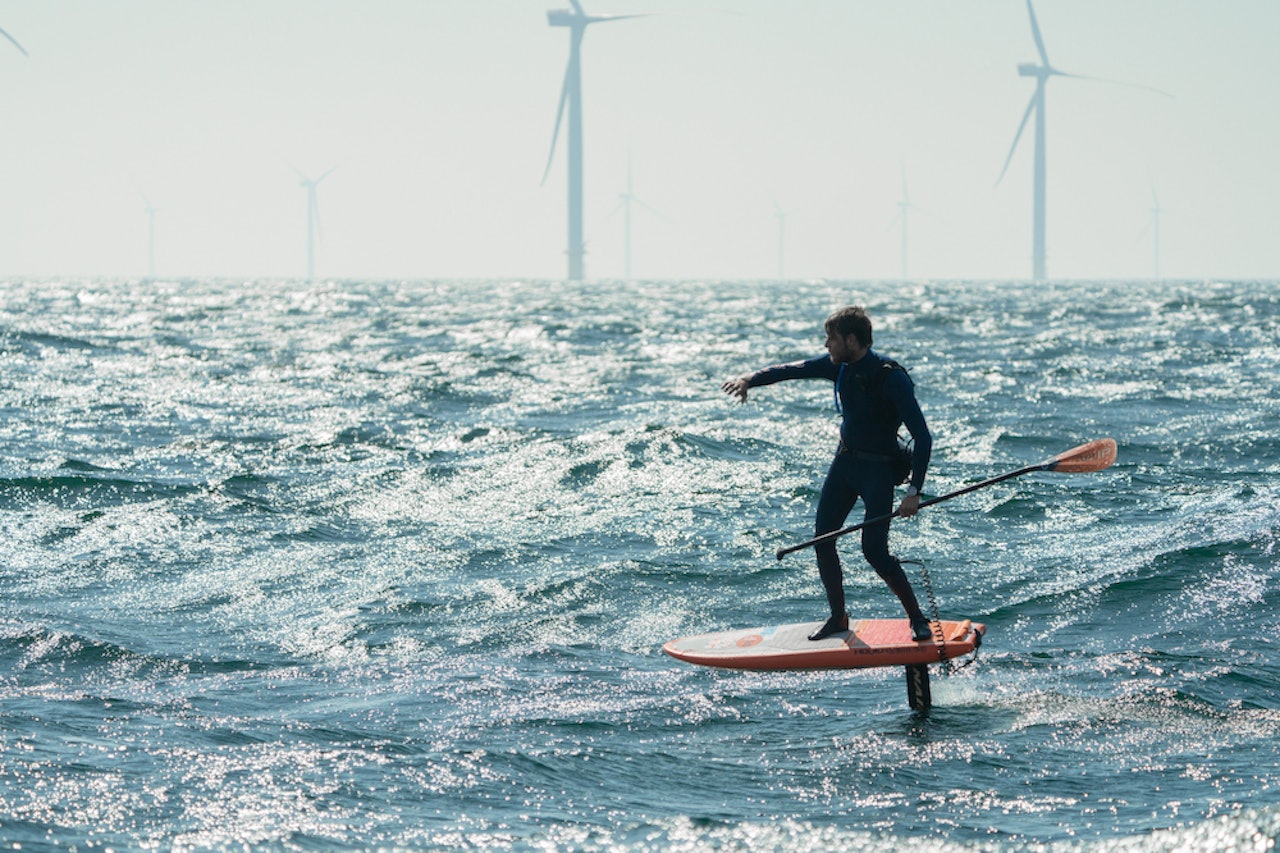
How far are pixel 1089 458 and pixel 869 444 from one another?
1.51 m

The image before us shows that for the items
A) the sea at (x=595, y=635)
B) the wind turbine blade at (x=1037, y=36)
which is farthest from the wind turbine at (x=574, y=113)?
the sea at (x=595, y=635)

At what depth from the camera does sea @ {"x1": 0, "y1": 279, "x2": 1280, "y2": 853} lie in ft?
24.2

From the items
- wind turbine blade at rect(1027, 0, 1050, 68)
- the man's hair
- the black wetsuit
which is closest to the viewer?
the man's hair

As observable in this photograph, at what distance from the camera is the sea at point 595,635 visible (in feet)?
24.2

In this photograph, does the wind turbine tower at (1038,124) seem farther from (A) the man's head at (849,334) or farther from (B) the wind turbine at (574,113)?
(A) the man's head at (849,334)

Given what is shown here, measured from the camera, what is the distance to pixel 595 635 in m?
11.3

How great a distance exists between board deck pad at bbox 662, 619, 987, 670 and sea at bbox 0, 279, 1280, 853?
27 centimetres

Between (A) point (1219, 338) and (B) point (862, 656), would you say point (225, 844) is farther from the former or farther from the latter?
(A) point (1219, 338)

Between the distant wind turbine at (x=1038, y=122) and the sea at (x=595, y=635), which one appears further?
the distant wind turbine at (x=1038, y=122)

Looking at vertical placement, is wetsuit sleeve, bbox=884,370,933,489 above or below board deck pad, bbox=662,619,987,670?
above

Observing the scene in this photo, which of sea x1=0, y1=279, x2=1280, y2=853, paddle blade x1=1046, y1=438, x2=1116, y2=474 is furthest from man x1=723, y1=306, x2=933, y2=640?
paddle blade x1=1046, y1=438, x2=1116, y2=474

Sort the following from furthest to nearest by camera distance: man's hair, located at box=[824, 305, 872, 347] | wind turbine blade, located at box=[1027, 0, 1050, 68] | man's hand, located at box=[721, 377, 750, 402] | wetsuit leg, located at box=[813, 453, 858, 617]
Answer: wind turbine blade, located at box=[1027, 0, 1050, 68] → man's hand, located at box=[721, 377, 750, 402] → wetsuit leg, located at box=[813, 453, 858, 617] → man's hair, located at box=[824, 305, 872, 347]

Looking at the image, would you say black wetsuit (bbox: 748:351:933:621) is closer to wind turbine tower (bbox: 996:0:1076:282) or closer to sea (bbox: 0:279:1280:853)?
sea (bbox: 0:279:1280:853)

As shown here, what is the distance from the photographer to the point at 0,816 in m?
7.04
